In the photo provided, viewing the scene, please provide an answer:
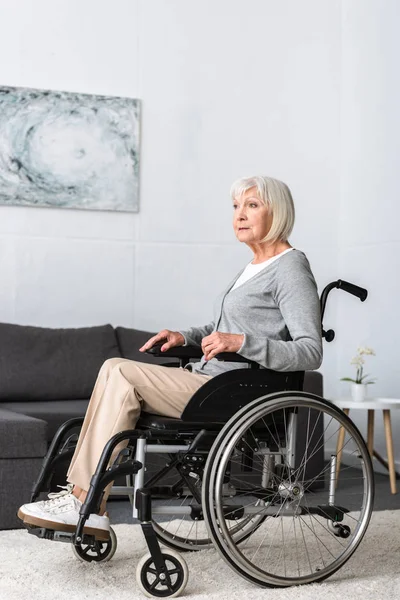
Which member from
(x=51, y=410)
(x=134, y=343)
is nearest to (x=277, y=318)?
Result: (x=51, y=410)

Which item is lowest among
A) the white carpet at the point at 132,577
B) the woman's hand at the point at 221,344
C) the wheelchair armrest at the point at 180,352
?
the white carpet at the point at 132,577

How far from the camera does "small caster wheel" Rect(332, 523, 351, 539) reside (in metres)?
2.55

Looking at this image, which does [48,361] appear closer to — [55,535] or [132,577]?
[132,577]

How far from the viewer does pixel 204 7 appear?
4980mm

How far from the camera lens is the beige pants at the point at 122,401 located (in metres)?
2.40

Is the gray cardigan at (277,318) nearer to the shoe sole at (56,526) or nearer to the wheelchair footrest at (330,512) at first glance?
the wheelchair footrest at (330,512)

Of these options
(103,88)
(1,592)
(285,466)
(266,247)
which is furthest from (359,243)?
(1,592)

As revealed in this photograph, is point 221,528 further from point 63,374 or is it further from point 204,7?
point 204,7

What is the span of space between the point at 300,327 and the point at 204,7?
9.76 ft

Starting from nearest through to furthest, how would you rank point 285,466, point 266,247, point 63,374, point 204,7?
1. point 285,466
2. point 266,247
3. point 63,374
4. point 204,7

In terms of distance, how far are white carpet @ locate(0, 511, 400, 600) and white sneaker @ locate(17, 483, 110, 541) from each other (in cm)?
18

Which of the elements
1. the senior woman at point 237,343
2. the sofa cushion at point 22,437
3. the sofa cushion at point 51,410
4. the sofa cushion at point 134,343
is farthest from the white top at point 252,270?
the sofa cushion at point 134,343

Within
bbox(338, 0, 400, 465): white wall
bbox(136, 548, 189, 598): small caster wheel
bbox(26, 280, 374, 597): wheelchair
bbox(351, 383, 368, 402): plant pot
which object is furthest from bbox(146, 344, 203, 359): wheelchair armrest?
bbox(338, 0, 400, 465): white wall

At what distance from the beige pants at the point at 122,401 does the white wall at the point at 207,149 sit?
222 cm
